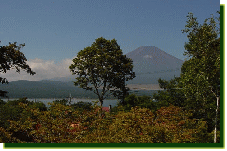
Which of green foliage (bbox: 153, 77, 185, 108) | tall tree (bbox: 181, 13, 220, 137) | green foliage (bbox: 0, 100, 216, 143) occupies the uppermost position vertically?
tall tree (bbox: 181, 13, 220, 137)

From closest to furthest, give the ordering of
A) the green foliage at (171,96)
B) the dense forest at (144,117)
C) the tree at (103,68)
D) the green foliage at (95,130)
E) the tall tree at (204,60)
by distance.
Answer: the green foliage at (95,130), the dense forest at (144,117), the tall tree at (204,60), the green foliage at (171,96), the tree at (103,68)

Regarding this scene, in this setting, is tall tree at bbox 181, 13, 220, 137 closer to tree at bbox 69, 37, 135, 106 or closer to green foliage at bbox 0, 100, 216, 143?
green foliage at bbox 0, 100, 216, 143

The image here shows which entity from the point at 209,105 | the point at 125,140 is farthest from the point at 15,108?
the point at 209,105

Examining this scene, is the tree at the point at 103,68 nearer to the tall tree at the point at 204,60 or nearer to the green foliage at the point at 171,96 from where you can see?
the green foliage at the point at 171,96

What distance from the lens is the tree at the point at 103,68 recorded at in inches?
583

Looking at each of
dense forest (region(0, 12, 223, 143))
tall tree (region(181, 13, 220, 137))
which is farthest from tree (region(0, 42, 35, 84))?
tall tree (region(181, 13, 220, 137))

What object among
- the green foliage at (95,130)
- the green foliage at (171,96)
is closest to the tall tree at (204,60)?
the green foliage at (95,130)

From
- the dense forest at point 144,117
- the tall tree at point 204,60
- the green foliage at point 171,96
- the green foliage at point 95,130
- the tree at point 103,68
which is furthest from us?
the tree at point 103,68

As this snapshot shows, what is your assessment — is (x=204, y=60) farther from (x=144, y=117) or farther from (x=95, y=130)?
(x=95, y=130)

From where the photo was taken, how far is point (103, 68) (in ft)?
48.7

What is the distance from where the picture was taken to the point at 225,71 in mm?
5078

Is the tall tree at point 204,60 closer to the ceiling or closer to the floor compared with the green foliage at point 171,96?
closer to the ceiling

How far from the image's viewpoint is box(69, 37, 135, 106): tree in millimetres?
14797

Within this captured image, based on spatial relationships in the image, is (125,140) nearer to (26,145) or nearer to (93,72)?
(26,145)
